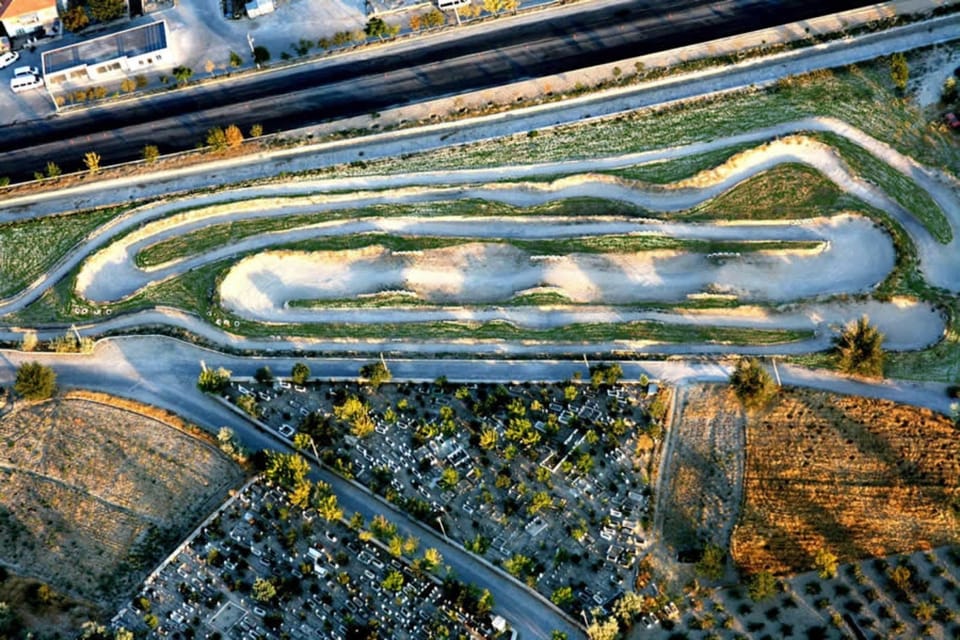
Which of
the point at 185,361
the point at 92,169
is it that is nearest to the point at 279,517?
the point at 185,361

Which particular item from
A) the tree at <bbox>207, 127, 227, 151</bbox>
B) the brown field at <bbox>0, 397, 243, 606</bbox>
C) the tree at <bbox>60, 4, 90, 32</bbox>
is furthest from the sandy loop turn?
the tree at <bbox>60, 4, 90, 32</bbox>

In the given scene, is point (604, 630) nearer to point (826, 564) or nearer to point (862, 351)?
point (826, 564)

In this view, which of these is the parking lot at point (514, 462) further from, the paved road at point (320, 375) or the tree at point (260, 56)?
the tree at point (260, 56)

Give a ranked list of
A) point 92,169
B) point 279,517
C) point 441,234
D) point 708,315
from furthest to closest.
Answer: point 92,169 → point 441,234 → point 708,315 → point 279,517

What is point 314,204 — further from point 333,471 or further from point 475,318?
point 333,471

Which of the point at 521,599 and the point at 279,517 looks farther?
the point at 279,517

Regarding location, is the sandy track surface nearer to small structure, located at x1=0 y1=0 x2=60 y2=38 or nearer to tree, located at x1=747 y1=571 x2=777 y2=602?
tree, located at x1=747 y1=571 x2=777 y2=602

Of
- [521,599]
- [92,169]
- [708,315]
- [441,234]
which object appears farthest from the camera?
[92,169]
